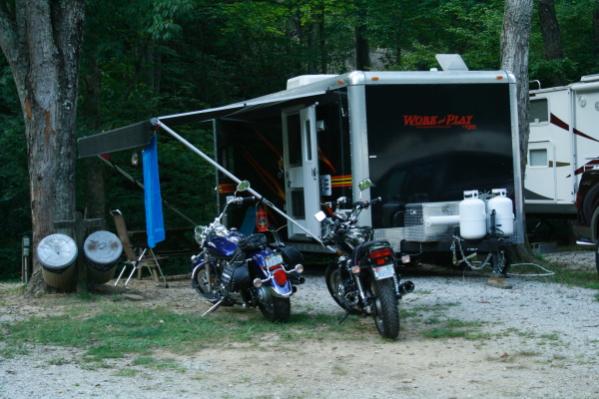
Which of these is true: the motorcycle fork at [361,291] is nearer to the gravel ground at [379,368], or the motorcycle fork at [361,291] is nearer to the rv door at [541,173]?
the gravel ground at [379,368]

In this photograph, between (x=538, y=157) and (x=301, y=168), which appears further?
(x=538, y=157)

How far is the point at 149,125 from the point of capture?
10484mm

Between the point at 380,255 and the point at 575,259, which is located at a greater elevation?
the point at 380,255

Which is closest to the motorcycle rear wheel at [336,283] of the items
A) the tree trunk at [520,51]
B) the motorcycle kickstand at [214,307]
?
the motorcycle kickstand at [214,307]

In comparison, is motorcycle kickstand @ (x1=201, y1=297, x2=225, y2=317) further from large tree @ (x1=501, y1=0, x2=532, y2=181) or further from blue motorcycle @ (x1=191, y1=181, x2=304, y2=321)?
large tree @ (x1=501, y1=0, x2=532, y2=181)

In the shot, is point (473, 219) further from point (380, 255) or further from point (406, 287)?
point (380, 255)

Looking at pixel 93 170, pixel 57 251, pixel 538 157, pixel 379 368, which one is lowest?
pixel 379 368

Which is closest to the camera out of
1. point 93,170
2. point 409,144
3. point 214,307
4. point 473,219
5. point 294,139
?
point 214,307

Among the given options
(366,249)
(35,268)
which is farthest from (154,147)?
(366,249)

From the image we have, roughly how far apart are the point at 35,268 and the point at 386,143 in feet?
14.0

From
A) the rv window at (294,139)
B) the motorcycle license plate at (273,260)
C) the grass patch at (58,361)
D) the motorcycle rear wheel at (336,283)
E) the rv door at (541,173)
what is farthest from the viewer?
the rv door at (541,173)

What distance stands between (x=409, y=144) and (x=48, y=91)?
165 inches

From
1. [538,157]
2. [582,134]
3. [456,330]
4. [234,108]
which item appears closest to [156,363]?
[456,330]

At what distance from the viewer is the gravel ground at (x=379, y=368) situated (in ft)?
20.1
